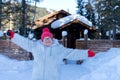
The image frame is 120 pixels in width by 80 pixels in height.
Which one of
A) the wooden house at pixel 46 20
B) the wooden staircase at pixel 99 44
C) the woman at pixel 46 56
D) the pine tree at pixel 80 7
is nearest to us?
the woman at pixel 46 56

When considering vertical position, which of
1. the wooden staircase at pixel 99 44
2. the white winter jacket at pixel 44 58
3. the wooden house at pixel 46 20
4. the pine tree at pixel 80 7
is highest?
the pine tree at pixel 80 7

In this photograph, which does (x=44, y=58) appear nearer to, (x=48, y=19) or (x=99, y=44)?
(x=99, y=44)

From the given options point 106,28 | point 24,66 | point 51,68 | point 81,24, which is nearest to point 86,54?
point 51,68

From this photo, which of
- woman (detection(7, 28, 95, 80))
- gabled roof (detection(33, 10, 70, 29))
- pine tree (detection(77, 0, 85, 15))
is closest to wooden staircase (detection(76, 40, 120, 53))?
woman (detection(7, 28, 95, 80))

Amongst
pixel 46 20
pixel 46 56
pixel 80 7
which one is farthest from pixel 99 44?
pixel 80 7

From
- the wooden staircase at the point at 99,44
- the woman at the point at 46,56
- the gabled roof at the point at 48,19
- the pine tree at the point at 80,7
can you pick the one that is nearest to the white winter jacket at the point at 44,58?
the woman at the point at 46,56

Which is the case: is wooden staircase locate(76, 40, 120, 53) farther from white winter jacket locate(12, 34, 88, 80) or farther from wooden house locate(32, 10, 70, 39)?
wooden house locate(32, 10, 70, 39)

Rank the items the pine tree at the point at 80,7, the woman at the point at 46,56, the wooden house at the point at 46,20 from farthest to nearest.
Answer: the pine tree at the point at 80,7 < the wooden house at the point at 46,20 < the woman at the point at 46,56

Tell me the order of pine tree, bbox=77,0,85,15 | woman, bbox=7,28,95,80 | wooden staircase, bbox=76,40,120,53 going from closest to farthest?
woman, bbox=7,28,95,80 → wooden staircase, bbox=76,40,120,53 → pine tree, bbox=77,0,85,15

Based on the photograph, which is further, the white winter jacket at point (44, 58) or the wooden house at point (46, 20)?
the wooden house at point (46, 20)

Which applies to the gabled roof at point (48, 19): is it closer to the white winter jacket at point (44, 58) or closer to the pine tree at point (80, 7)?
the pine tree at point (80, 7)

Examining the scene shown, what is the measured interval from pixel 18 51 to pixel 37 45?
1258cm

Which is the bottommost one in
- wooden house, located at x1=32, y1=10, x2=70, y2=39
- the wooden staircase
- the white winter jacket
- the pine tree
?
the wooden staircase

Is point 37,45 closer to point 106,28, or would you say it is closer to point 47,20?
point 106,28
